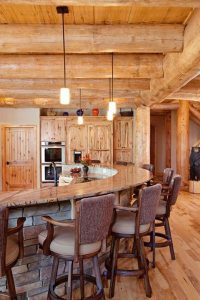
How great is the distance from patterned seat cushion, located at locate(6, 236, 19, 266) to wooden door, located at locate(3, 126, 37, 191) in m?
6.87

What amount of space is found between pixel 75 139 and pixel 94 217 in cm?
671

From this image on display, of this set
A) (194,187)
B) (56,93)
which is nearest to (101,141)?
(56,93)

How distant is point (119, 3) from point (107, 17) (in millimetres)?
786

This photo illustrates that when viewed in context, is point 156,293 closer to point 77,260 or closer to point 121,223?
point 121,223

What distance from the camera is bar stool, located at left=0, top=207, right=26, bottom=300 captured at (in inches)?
78.7

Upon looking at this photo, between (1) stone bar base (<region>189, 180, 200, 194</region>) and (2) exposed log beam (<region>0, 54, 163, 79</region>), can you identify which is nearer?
(2) exposed log beam (<region>0, 54, 163, 79</region>)

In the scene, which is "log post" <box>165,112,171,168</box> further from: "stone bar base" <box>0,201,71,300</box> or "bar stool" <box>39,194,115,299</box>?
"bar stool" <box>39,194,115,299</box>

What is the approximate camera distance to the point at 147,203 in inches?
113

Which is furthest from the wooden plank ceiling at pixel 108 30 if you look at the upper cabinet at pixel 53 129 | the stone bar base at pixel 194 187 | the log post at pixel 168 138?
the log post at pixel 168 138

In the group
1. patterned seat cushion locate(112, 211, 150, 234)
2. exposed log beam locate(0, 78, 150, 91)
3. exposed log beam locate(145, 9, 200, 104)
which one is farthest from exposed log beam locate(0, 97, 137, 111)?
patterned seat cushion locate(112, 211, 150, 234)

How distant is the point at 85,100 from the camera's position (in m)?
8.11

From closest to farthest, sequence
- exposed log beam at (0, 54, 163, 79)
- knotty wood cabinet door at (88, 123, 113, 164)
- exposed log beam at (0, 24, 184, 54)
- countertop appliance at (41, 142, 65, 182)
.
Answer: exposed log beam at (0, 24, 184, 54) → exposed log beam at (0, 54, 163, 79) → countertop appliance at (41, 142, 65, 182) → knotty wood cabinet door at (88, 123, 113, 164)

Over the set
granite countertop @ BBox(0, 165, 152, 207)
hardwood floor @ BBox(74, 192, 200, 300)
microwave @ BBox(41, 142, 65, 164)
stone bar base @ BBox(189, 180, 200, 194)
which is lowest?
hardwood floor @ BBox(74, 192, 200, 300)

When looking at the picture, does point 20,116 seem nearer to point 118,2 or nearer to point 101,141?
point 101,141
